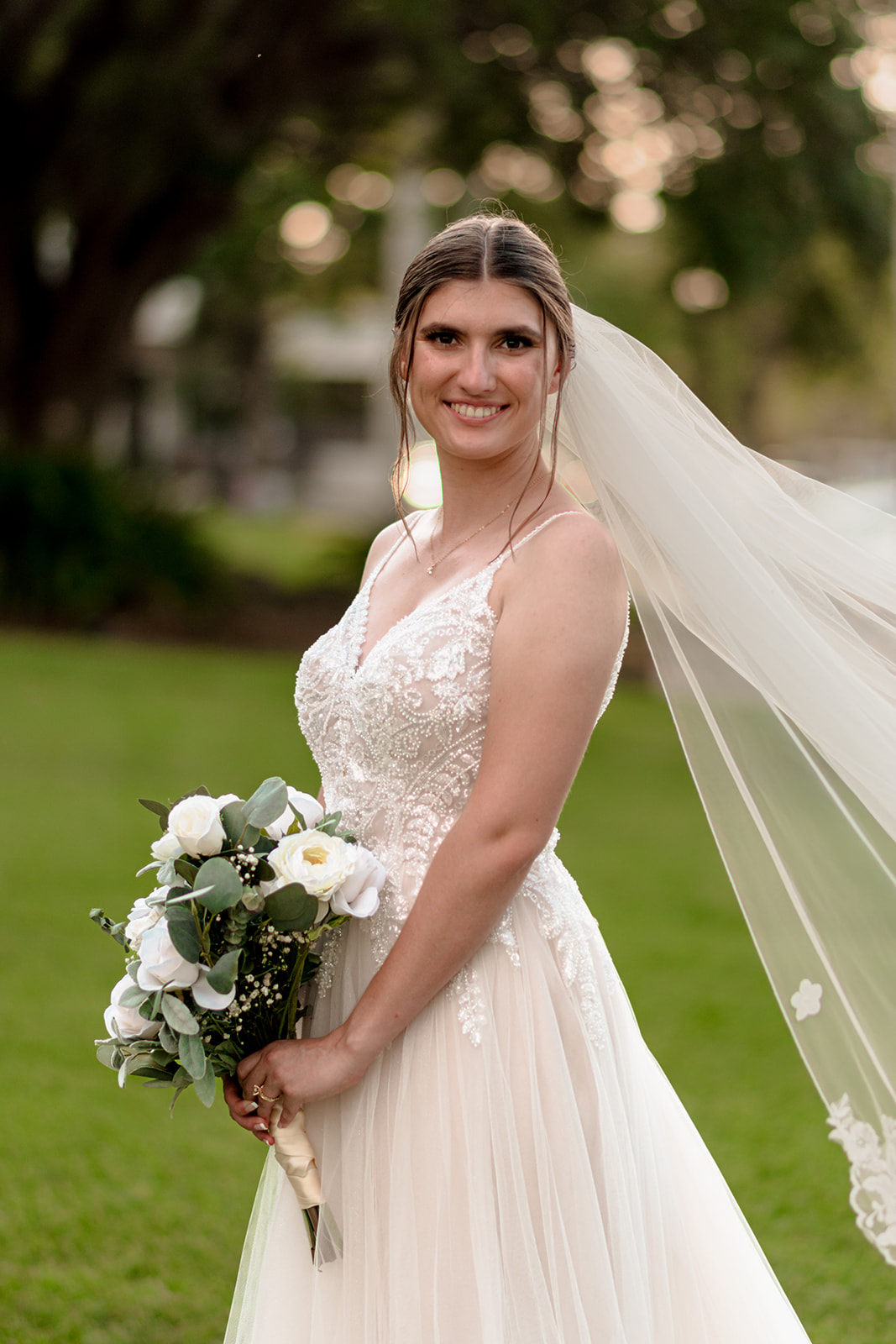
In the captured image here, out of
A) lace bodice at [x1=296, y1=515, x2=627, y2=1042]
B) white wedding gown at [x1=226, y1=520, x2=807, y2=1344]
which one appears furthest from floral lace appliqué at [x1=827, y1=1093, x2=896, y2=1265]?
lace bodice at [x1=296, y1=515, x2=627, y2=1042]

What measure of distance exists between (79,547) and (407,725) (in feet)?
45.2

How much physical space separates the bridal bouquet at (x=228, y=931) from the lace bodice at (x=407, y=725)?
11cm

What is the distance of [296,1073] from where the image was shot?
201 cm

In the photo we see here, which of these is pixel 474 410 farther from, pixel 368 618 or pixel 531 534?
pixel 368 618

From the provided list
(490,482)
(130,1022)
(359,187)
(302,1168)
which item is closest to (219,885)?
(130,1022)

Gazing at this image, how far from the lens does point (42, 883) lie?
7.00 meters

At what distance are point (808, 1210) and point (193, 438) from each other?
41.3m

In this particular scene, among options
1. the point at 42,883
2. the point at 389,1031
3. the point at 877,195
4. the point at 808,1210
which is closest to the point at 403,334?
the point at 389,1031

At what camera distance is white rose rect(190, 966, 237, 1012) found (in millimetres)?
1899

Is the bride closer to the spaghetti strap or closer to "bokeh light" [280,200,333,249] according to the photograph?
the spaghetti strap

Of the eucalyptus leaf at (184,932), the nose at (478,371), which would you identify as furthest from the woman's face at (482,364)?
the eucalyptus leaf at (184,932)

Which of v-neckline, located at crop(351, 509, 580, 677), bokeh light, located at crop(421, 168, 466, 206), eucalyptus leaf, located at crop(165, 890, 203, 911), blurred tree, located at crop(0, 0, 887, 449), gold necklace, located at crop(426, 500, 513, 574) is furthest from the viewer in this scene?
bokeh light, located at crop(421, 168, 466, 206)

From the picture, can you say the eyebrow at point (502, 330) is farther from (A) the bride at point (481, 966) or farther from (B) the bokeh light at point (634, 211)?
(B) the bokeh light at point (634, 211)

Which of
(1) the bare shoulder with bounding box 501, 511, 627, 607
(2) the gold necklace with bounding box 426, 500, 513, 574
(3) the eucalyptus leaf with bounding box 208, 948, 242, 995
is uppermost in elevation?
(2) the gold necklace with bounding box 426, 500, 513, 574
